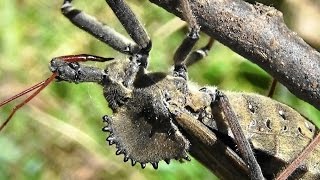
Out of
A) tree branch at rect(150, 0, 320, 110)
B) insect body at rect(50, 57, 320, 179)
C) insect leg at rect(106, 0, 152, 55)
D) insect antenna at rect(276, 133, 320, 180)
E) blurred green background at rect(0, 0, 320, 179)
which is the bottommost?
blurred green background at rect(0, 0, 320, 179)

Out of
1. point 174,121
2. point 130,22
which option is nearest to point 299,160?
point 174,121

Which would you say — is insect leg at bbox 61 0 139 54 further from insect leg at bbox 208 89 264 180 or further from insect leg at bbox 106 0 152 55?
insect leg at bbox 208 89 264 180

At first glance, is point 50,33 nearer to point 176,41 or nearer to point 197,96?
point 176,41

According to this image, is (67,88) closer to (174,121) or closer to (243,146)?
(174,121)

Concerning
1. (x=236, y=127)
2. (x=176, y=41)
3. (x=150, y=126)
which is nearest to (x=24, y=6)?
(x=176, y=41)

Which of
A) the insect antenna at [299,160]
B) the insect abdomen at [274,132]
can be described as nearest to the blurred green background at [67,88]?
the insect abdomen at [274,132]

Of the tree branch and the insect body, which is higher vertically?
the tree branch

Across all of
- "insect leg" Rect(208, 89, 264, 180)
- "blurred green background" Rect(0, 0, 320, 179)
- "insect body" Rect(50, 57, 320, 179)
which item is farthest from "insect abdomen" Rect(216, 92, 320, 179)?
"blurred green background" Rect(0, 0, 320, 179)
